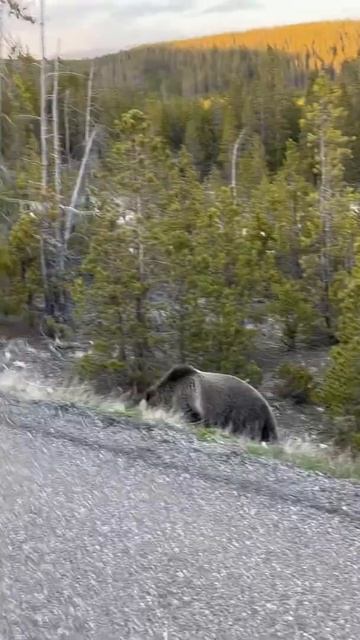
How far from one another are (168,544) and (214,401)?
7.13m

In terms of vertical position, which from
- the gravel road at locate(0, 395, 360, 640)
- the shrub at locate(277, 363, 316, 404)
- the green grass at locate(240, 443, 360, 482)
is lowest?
the shrub at locate(277, 363, 316, 404)

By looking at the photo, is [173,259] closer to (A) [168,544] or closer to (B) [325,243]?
Answer: (B) [325,243]

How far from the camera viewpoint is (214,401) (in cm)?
1209

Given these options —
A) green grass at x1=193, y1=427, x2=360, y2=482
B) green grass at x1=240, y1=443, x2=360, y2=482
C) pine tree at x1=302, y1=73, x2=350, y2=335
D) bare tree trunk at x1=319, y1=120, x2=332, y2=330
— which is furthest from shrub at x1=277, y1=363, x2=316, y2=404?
green grass at x1=240, y1=443, x2=360, y2=482

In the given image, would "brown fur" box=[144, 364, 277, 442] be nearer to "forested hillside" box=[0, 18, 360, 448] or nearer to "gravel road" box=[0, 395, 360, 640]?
"forested hillside" box=[0, 18, 360, 448]

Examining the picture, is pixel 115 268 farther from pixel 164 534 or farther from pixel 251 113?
pixel 251 113

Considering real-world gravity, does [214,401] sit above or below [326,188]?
below

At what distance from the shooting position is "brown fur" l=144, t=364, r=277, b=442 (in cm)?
1117

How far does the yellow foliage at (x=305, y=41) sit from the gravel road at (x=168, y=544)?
11710 cm

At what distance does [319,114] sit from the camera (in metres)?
24.3

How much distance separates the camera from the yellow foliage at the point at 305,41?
127 m

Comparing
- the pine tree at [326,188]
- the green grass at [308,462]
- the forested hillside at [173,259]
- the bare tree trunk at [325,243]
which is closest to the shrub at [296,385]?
the forested hillside at [173,259]

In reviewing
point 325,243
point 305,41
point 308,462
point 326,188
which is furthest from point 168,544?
point 305,41

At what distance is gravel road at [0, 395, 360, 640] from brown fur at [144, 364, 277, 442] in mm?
3891
